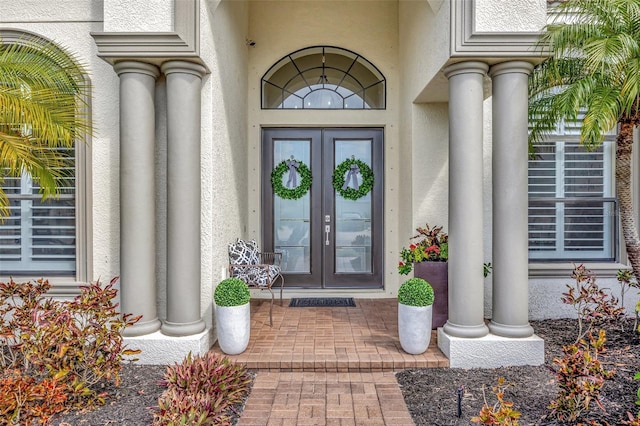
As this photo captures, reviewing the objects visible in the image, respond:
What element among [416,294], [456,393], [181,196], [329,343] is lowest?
[456,393]

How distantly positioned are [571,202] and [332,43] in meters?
4.13

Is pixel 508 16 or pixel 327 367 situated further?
pixel 327 367

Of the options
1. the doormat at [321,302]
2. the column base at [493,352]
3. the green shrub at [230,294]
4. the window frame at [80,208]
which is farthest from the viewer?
the doormat at [321,302]

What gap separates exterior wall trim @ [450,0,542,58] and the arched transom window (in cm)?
270

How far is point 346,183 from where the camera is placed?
20.7 feet

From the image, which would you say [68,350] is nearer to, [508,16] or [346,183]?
[346,183]

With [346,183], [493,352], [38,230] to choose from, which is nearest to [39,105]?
[38,230]

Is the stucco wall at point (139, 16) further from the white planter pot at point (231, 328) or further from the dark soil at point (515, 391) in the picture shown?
the dark soil at point (515, 391)

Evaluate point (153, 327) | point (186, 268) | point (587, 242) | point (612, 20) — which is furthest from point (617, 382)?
point (153, 327)

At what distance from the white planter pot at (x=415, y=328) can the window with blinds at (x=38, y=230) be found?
372 cm

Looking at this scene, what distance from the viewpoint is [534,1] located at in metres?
3.62

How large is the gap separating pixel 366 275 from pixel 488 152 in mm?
2612

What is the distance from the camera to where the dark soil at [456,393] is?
2.86 metres

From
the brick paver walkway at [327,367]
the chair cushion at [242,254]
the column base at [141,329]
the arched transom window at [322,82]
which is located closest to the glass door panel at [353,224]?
the arched transom window at [322,82]
